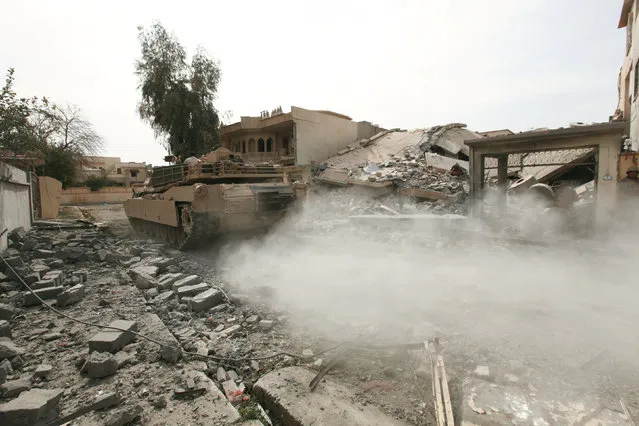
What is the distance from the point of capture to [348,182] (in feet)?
54.0

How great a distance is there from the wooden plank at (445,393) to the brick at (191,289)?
10.6 feet

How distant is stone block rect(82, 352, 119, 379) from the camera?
2.80 m

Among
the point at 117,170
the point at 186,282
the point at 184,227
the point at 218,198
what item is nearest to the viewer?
the point at 186,282

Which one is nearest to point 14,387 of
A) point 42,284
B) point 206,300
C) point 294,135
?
point 206,300

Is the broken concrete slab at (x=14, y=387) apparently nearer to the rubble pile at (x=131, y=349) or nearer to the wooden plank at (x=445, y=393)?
the rubble pile at (x=131, y=349)

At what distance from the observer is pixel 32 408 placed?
7.38ft

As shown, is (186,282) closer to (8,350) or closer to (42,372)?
(8,350)

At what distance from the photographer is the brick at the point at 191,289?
4.80 meters

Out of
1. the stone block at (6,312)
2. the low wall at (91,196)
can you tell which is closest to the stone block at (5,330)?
the stone block at (6,312)

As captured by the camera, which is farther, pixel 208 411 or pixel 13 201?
pixel 13 201

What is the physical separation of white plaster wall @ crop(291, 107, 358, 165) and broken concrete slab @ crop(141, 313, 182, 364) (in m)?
18.7

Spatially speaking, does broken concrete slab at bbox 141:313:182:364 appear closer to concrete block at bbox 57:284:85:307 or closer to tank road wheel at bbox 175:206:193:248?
concrete block at bbox 57:284:85:307

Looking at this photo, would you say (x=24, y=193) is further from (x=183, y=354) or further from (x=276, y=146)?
(x=276, y=146)

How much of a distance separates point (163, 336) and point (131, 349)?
31 cm
